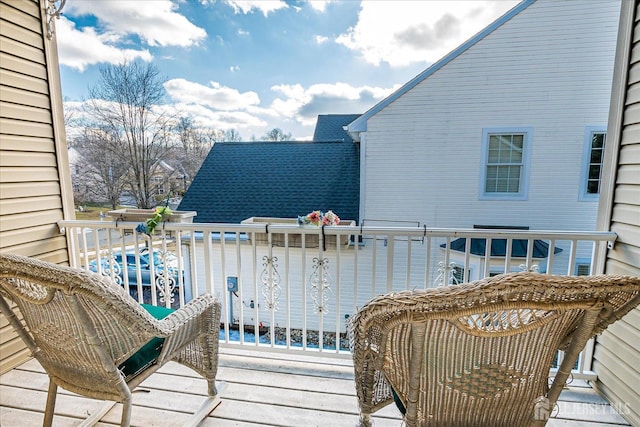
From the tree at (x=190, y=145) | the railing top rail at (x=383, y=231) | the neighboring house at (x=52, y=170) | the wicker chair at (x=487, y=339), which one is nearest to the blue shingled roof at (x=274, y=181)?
the tree at (x=190, y=145)

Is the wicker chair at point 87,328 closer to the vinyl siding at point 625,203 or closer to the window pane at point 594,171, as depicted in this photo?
the vinyl siding at point 625,203

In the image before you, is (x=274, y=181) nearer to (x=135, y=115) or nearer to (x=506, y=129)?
(x=135, y=115)

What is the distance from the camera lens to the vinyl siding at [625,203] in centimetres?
154

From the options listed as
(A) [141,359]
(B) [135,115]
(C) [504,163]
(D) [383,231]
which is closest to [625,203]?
(D) [383,231]

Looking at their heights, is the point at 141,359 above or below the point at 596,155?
below

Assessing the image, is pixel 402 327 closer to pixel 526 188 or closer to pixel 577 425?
pixel 577 425

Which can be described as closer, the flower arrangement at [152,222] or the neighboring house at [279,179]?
the flower arrangement at [152,222]

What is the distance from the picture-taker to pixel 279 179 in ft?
22.9

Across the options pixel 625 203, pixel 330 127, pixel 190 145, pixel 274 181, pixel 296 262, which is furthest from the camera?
pixel 330 127

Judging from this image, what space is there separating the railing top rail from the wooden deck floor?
91cm

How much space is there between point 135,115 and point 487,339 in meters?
6.58

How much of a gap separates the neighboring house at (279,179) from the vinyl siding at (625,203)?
4574mm

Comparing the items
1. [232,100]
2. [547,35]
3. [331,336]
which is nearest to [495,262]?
[331,336]

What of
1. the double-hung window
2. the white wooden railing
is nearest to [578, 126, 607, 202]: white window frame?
the double-hung window
